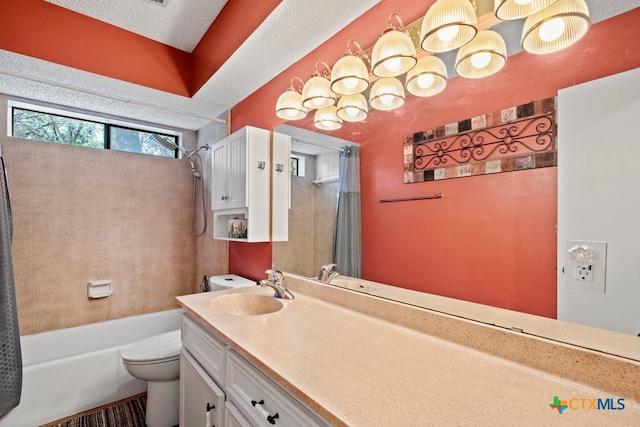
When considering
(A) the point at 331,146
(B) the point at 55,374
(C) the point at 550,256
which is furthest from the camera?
(B) the point at 55,374

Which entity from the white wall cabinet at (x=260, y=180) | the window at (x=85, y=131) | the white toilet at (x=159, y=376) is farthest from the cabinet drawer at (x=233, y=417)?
the window at (x=85, y=131)

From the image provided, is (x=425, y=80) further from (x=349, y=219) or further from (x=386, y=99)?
(x=349, y=219)

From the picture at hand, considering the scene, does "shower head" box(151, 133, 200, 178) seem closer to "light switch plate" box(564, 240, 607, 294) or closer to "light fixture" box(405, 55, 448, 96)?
"light fixture" box(405, 55, 448, 96)

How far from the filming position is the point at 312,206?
1.77 m

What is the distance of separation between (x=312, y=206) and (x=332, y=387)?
3.75 feet

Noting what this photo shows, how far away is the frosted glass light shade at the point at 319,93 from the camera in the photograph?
1.60 m

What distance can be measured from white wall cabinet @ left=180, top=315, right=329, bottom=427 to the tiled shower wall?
134 centimetres

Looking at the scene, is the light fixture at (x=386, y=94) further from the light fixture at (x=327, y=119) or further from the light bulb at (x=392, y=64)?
the light fixture at (x=327, y=119)

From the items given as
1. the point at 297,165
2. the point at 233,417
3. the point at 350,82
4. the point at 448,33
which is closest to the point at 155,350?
the point at 233,417

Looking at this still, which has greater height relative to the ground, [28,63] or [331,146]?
[28,63]

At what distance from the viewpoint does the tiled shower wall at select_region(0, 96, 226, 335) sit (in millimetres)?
2357

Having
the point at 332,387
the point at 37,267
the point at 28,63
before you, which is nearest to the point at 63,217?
the point at 37,267

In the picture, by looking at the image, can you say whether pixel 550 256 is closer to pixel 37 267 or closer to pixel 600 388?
pixel 600 388

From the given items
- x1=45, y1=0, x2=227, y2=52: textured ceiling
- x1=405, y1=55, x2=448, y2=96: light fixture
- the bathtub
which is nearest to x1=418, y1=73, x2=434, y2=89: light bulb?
x1=405, y1=55, x2=448, y2=96: light fixture
